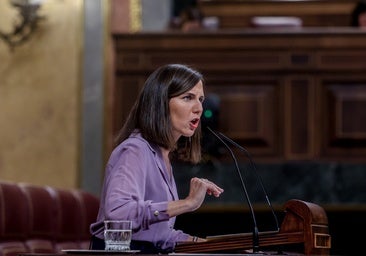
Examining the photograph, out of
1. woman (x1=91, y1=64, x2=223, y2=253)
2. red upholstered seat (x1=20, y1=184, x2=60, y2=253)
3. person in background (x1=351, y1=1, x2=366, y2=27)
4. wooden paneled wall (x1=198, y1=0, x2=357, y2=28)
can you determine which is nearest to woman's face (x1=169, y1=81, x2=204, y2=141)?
woman (x1=91, y1=64, x2=223, y2=253)

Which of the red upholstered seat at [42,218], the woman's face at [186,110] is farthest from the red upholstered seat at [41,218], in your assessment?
the woman's face at [186,110]

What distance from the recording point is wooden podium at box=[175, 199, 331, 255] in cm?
280

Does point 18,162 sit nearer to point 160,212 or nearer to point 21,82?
point 21,82

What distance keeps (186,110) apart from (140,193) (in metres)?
0.31

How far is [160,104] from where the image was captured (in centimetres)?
318

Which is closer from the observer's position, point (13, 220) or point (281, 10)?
point (13, 220)

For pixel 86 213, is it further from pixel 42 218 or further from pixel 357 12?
pixel 357 12

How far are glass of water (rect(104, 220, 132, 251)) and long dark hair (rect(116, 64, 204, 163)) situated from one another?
43cm

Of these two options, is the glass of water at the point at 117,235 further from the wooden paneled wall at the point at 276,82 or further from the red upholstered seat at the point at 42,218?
the wooden paneled wall at the point at 276,82

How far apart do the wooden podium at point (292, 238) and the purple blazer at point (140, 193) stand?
146 millimetres

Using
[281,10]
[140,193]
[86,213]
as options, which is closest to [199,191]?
[140,193]

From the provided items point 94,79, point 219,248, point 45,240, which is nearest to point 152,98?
point 219,248

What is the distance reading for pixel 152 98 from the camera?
10.5 ft

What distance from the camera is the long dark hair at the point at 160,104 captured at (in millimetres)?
3188
